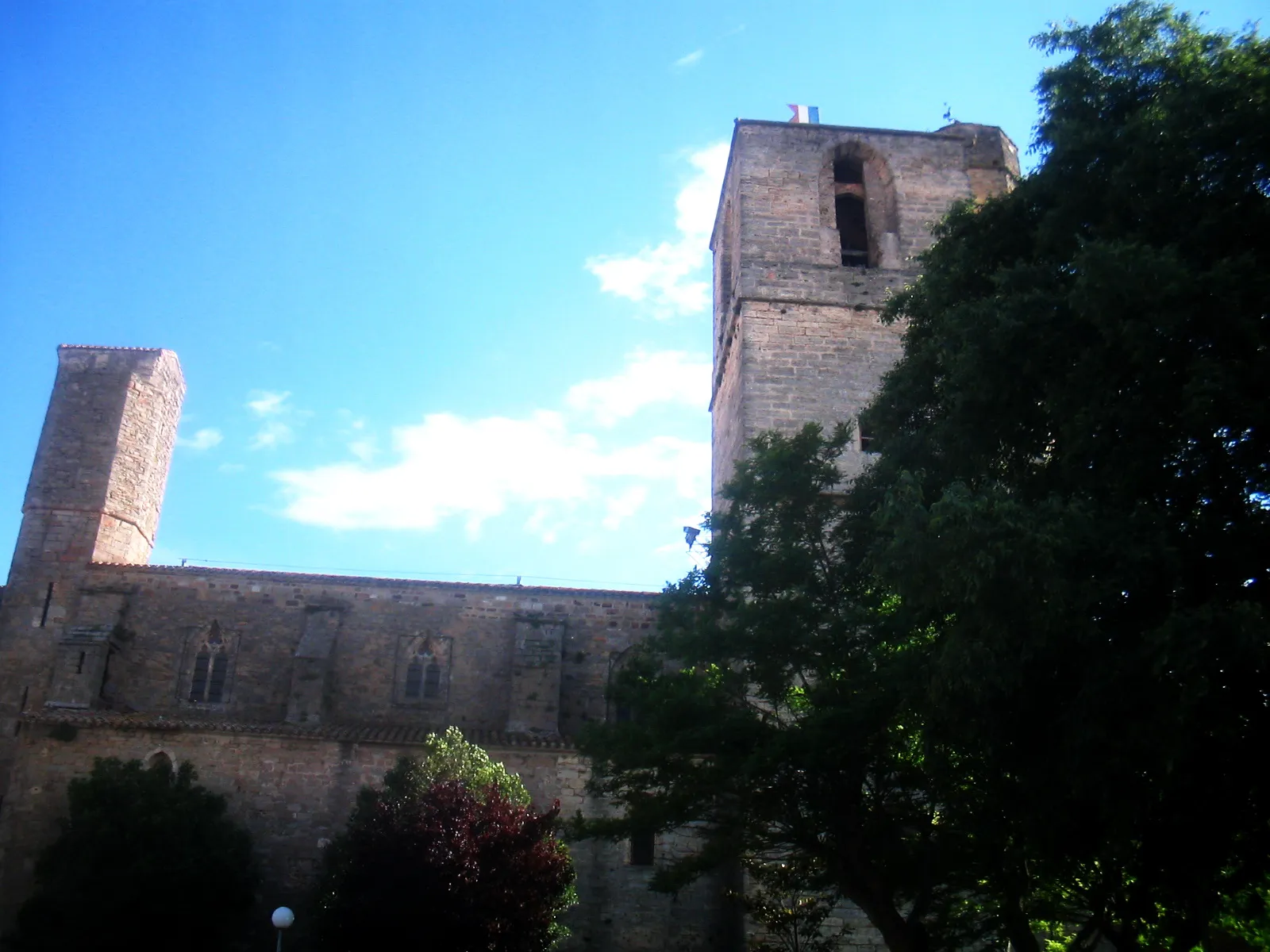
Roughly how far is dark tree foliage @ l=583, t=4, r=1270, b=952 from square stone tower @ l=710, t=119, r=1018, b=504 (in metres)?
8.06

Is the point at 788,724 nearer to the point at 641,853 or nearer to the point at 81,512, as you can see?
the point at 641,853

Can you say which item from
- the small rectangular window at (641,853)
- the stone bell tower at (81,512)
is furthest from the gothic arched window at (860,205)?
the stone bell tower at (81,512)

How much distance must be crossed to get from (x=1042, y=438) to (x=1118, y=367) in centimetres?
141

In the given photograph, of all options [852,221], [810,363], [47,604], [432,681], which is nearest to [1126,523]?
[810,363]

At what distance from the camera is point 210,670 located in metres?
21.3

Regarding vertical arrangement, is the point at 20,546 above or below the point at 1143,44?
below

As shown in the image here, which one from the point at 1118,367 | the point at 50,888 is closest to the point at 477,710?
the point at 50,888

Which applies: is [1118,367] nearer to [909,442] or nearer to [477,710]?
[909,442]

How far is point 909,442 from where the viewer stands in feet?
35.8

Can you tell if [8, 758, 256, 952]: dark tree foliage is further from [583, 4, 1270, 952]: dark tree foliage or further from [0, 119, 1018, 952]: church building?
[583, 4, 1270, 952]: dark tree foliage

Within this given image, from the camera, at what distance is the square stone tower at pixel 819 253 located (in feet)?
67.5

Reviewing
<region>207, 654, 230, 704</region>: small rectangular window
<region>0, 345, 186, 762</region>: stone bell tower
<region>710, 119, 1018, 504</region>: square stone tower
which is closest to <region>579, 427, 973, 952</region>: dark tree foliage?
<region>710, 119, 1018, 504</region>: square stone tower

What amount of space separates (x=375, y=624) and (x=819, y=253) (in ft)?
39.9

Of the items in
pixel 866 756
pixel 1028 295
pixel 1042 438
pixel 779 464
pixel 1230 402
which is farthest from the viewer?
pixel 779 464
